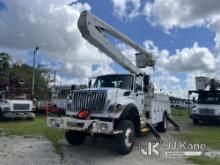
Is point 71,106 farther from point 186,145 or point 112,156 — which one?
point 186,145

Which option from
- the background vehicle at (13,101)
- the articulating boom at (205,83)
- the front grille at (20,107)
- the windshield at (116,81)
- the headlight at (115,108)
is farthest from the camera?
the articulating boom at (205,83)

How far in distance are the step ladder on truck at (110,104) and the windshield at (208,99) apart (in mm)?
8794

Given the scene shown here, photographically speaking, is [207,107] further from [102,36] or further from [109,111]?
[109,111]

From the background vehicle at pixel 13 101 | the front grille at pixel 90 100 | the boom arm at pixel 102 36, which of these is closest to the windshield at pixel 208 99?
the boom arm at pixel 102 36

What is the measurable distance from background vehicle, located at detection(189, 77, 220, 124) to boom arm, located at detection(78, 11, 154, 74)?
903 cm

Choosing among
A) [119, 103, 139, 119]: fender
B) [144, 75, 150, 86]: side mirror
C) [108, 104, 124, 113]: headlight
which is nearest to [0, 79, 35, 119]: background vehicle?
[144, 75, 150, 86]: side mirror

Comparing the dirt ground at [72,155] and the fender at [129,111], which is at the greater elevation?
the fender at [129,111]

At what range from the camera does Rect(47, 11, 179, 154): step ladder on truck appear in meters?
9.05

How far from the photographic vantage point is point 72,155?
9031 mm

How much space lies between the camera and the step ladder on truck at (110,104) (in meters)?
9.05

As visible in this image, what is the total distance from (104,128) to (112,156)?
1058mm

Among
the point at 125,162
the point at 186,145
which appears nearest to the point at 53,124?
the point at 125,162

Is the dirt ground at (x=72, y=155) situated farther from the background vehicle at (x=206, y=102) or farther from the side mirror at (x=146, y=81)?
the background vehicle at (x=206, y=102)

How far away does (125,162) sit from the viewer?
8.36 m
